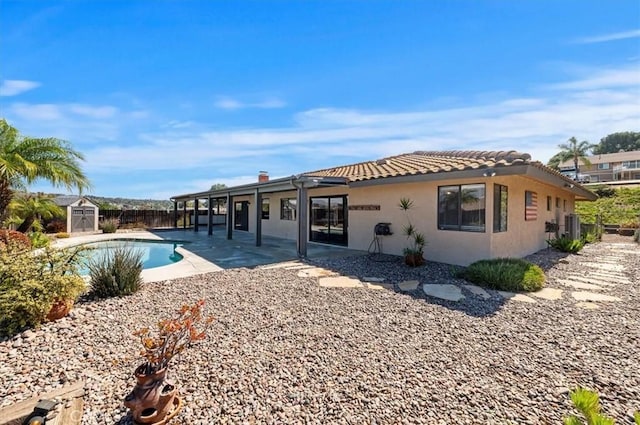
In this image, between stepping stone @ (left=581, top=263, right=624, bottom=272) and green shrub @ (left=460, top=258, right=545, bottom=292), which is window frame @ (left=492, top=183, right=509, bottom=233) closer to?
green shrub @ (left=460, top=258, right=545, bottom=292)

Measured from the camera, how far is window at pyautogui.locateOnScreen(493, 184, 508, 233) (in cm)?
837

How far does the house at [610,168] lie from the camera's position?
45.3 metres

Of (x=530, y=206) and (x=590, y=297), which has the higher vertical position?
(x=530, y=206)

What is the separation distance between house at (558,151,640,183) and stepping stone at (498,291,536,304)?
46.6 metres

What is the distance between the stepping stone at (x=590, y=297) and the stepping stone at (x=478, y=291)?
5.52 feet

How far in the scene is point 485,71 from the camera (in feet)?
32.7

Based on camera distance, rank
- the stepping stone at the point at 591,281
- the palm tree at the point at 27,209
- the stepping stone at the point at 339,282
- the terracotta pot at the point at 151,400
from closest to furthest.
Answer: the terracotta pot at the point at 151,400
the stepping stone at the point at 339,282
the stepping stone at the point at 591,281
the palm tree at the point at 27,209

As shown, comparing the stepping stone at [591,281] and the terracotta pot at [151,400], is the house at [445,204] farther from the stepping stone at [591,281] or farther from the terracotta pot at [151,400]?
the terracotta pot at [151,400]

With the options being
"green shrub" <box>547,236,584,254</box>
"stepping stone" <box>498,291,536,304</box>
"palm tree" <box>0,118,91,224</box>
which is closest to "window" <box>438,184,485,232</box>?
"stepping stone" <box>498,291,536,304</box>

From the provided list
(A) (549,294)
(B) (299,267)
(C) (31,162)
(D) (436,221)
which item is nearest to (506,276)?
(A) (549,294)

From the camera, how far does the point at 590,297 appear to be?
6.07m

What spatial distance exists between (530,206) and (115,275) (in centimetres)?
1249

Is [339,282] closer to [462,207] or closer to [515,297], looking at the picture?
[515,297]

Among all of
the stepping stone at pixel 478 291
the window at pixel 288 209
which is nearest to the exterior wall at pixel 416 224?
the stepping stone at pixel 478 291
